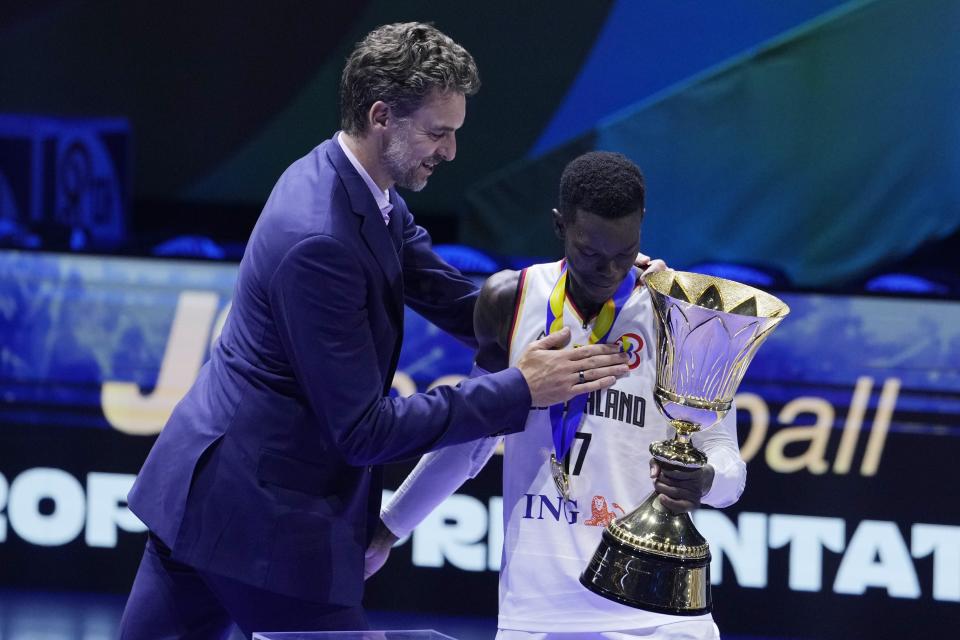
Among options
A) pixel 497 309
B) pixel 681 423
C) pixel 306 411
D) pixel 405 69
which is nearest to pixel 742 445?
pixel 497 309

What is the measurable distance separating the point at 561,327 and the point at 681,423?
1.25 feet

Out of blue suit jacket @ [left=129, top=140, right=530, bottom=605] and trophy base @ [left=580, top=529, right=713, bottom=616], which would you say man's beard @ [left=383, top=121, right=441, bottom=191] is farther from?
trophy base @ [left=580, top=529, right=713, bottom=616]

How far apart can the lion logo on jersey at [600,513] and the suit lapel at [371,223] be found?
1.87ft

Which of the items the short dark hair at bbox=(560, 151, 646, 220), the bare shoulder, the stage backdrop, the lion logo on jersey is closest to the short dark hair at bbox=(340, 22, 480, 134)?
the short dark hair at bbox=(560, 151, 646, 220)

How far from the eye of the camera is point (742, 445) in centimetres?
483

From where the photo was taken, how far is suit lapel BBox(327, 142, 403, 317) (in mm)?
2449

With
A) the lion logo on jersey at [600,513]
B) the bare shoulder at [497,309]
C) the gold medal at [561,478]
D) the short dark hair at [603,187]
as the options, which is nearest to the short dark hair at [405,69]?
the short dark hair at [603,187]

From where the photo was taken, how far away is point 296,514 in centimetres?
246

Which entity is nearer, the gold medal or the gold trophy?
the gold trophy

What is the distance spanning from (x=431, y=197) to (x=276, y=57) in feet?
3.08

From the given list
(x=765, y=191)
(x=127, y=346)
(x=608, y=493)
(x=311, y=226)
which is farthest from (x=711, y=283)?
(x=127, y=346)

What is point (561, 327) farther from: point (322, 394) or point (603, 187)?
point (322, 394)

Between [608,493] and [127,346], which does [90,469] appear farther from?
[608,493]

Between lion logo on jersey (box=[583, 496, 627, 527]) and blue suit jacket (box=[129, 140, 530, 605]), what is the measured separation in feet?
0.81
